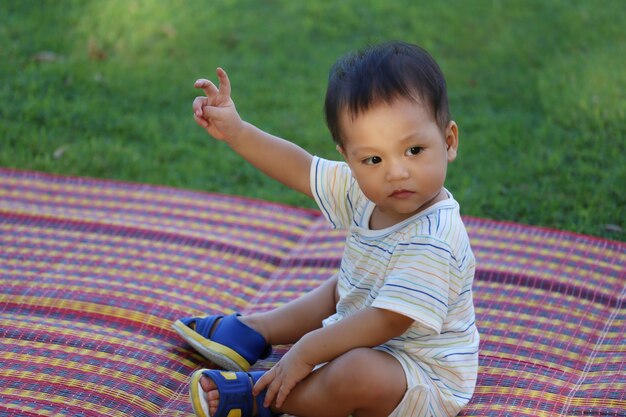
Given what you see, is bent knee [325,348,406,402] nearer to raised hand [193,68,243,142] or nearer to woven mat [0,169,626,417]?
woven mat [0,169,626,417]

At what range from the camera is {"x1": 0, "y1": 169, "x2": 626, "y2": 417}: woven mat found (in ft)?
7.08

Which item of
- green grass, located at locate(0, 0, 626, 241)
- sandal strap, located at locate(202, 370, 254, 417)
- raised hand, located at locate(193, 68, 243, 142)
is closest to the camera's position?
sandal strap, located at locate(202, 370, 254, 417)

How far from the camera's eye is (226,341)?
228cm

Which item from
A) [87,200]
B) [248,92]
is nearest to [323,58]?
[248,92]

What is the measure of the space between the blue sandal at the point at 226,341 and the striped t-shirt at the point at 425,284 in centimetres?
21

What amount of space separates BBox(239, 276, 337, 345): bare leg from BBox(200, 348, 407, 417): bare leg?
0.36m

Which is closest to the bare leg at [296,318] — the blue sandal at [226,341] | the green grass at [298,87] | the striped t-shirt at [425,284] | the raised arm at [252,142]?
the blue sandal at [226,341]

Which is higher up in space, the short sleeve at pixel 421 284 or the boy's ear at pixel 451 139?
the boy's ear at pixel 451 139

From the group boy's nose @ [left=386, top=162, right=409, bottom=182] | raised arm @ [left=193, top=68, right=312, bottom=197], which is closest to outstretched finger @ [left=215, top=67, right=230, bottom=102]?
raised arm @ [left=193, top=68, right=312, bottom=197]

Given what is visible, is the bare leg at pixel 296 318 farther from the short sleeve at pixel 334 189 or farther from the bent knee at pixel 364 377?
the bent knee at pixel 364 377

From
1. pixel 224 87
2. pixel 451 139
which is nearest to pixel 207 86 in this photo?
pixel 224 87

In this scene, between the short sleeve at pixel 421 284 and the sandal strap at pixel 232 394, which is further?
the sandal strap at pixel 232 394

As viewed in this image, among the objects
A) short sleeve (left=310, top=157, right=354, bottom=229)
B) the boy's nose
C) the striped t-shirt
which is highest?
the boy's nose

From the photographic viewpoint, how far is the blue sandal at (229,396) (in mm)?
1984
